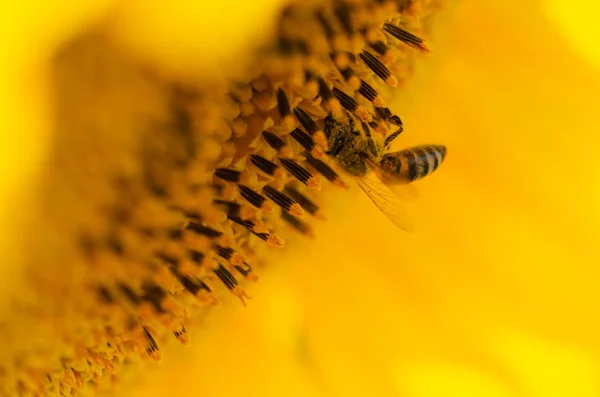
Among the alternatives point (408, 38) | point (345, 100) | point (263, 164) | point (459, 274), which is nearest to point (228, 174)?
point (263, 164)

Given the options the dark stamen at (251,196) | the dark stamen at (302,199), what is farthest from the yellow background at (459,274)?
the dark stamen at (251,196)

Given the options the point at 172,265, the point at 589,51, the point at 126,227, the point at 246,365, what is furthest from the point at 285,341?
the point at 589,51

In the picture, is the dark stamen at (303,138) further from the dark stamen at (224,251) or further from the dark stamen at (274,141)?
the dark stamen at (224,251)

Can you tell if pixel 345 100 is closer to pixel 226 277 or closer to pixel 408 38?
pixel 408 38

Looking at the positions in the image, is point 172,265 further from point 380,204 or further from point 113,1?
point 113,1

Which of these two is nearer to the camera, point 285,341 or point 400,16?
point 400,16
